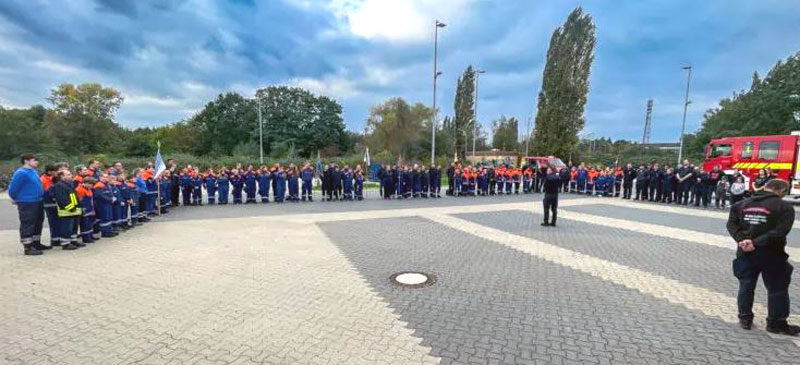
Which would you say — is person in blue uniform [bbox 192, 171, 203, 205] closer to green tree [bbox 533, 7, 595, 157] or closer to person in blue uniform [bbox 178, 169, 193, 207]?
person in blue uniform [bbox 178, 169, 193, 207]

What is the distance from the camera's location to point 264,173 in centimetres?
1655

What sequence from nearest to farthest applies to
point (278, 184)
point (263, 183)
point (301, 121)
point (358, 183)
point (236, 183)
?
point (236, 183)
point (263, 183)
point (278, 184)
point (358, 183)
point (301, 121)

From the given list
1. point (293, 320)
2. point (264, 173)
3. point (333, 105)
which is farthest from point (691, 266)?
point (333, 105)

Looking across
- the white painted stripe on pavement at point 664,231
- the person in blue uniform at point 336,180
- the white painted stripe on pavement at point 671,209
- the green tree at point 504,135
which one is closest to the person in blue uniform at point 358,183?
the person in blue uniform at point 336,180

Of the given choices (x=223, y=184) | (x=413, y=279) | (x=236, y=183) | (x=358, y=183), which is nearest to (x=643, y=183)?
(x=358, y=183)

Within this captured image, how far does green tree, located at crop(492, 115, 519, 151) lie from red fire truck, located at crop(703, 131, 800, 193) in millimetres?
61719

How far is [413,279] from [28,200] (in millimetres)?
7558

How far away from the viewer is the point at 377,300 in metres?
5.04

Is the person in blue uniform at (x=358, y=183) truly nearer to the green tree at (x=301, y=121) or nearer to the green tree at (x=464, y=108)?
the green tree at (x=464, y=108)

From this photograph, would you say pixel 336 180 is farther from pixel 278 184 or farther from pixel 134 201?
pixel 134 201

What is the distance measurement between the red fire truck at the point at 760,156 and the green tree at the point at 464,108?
3700 cm

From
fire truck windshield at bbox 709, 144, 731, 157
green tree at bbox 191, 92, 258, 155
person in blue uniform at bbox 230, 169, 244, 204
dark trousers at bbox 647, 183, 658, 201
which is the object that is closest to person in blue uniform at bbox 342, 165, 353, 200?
person in blue uniform at bbox 230, 169, 244, 204

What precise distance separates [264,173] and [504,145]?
7303 cm

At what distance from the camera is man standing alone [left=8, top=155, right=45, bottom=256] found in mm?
7148
